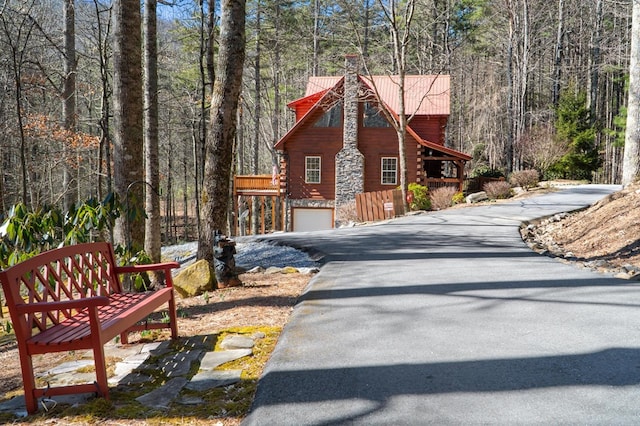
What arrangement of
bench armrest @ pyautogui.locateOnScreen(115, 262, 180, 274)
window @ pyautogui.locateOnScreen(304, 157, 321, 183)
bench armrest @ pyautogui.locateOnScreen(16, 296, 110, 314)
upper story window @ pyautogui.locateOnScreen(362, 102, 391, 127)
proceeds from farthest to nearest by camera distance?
window @ pyautogui.locateOnScreen(304, 157, 321, 183) → upper story window @ pyautogui.locateOnScreen(362, 102, 391, 127) → bench armrest @ pyautogui.locateOnScreen(115, 262, 180, 274) → bench armrest @ pyautogui.locateOnScreen(16, 296, 110, 314)

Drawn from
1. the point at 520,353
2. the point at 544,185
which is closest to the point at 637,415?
the point at 520,353

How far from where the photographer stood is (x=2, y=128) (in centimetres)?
1616

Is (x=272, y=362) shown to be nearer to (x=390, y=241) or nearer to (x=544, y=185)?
(x=390, y=241)

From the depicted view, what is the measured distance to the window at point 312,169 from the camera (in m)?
28.2

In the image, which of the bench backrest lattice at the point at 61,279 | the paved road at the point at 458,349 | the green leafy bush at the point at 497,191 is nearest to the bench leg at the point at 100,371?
the bench backrest lattice at the point at 61,279

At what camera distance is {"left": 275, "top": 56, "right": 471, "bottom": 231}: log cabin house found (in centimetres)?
2686

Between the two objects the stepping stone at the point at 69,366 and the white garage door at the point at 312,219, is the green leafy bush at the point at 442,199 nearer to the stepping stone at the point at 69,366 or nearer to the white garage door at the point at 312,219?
the white garage door at the point at 312,219

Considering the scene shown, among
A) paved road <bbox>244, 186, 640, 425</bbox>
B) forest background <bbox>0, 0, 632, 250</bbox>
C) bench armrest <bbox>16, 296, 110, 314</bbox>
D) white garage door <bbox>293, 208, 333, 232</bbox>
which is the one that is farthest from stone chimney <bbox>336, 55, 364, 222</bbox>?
bench armrest <bbox>16, 296, 110, 314</bbox>

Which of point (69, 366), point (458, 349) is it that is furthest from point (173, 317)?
point (458, 349)

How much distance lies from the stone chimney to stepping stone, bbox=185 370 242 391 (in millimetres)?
22877

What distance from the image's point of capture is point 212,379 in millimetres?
3639

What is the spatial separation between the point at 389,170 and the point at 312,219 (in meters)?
5.05

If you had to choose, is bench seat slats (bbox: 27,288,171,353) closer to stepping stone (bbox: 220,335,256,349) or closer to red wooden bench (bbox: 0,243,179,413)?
red wooden bench (bbox: 0,243,179,413)

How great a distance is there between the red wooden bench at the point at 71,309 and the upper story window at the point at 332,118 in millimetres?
23847
